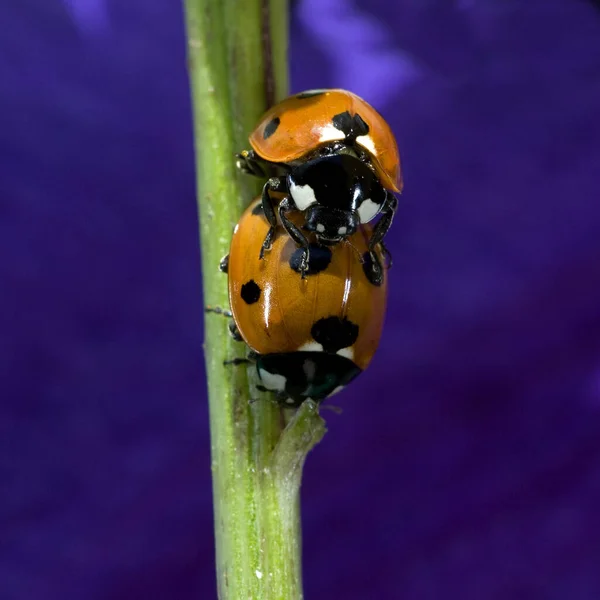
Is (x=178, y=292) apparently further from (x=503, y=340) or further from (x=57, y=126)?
(x=503, y=340)

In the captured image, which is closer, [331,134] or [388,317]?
[331,134]

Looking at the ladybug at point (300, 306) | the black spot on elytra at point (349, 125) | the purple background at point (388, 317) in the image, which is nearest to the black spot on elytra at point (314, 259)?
the ladybug at point (300, 306)

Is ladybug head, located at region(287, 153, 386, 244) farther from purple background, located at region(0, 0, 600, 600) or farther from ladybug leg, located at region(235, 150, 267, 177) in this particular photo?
purple background, located at region(0, 0, 600, 600)

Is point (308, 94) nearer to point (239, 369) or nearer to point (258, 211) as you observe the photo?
point (258, 211)

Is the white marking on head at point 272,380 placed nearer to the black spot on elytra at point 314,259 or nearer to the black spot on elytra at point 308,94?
the black spot on elytra at point 314,259

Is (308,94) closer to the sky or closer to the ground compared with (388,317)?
closer to the ground

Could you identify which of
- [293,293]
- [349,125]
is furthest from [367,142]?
[293,293]
